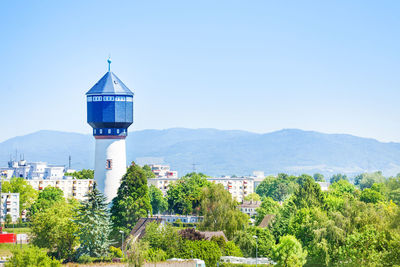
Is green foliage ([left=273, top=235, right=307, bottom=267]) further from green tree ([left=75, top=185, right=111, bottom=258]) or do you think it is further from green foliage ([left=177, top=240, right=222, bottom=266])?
green tree ([left=75, top=185, right=111, bottom=258])

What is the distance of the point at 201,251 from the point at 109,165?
2293 cm

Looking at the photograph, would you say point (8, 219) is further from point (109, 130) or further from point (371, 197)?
point (371, 197)

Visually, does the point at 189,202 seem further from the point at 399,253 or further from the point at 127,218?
the point at 399,253

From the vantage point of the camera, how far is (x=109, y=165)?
275 feet

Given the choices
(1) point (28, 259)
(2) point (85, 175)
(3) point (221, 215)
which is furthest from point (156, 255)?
(2) point (85, 175)

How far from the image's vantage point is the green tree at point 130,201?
8112 cm

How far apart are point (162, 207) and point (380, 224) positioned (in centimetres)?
8482

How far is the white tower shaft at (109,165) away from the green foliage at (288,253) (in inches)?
1010

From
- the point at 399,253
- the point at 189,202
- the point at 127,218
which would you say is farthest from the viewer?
the point at 189,202

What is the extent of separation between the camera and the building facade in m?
83.7

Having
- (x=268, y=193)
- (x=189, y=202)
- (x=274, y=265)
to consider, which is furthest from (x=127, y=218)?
(x=268, y=193)

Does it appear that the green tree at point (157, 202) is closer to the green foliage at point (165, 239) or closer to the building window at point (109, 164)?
the building window at point (109, 164)

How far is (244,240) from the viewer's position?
73500 millimetres

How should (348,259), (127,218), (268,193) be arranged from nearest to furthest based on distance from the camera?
(348,259) < (127,218) < (268,193)
